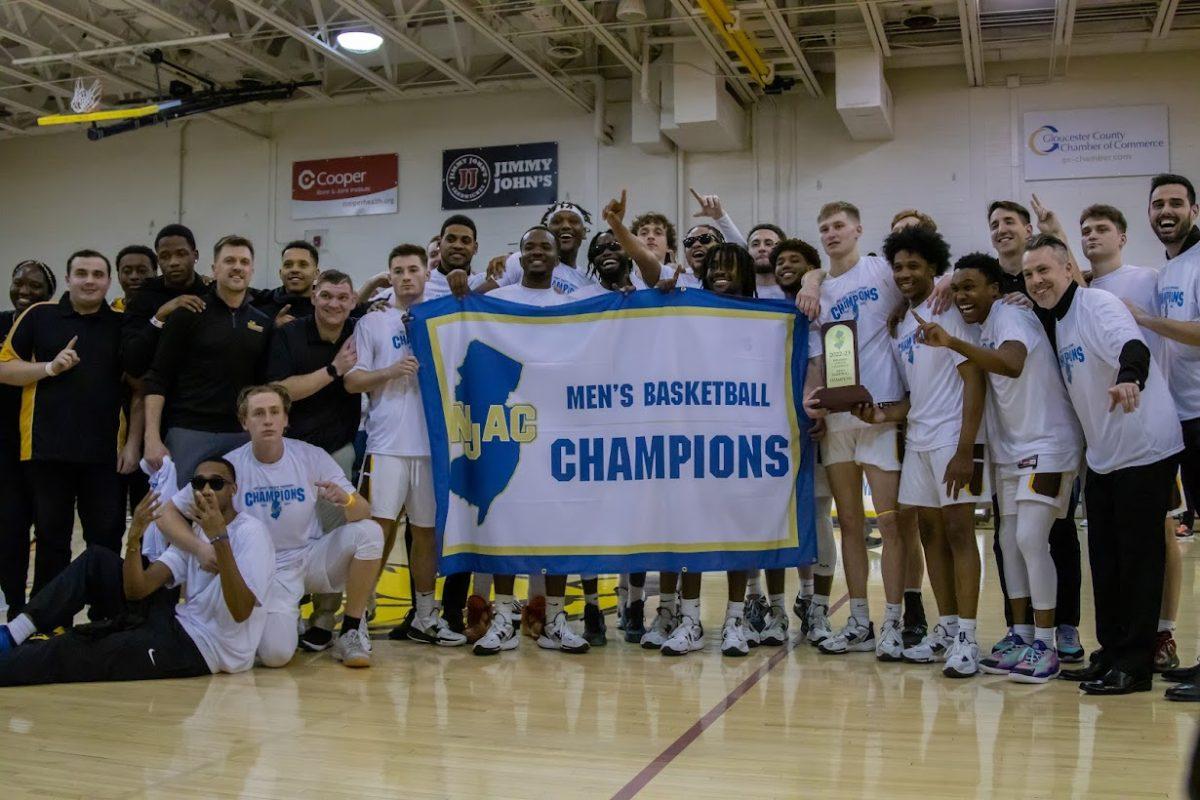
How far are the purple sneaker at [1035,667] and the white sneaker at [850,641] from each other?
2.61ft

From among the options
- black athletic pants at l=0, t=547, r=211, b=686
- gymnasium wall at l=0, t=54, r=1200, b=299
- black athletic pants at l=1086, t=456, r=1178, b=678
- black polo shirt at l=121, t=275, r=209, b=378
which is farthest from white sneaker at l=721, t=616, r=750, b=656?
gymnasium wall at l=0, t=54, r=1200, b=299

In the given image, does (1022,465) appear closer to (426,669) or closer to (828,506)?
(828,506)

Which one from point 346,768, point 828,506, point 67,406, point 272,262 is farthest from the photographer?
point 272,262

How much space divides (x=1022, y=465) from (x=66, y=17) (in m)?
12.6

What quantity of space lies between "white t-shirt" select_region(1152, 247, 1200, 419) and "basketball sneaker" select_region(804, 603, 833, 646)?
1.80m

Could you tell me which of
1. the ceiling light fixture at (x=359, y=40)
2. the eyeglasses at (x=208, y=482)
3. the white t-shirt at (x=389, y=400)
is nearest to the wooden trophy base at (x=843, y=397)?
the white t-shirt at (x=389, y=400)

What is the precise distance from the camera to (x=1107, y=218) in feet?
16.3

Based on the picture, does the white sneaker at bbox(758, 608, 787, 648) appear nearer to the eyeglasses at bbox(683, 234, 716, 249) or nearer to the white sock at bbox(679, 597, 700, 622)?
the white sock at bbox(679, 597, 700, 622)

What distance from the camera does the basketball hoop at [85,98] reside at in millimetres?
15180

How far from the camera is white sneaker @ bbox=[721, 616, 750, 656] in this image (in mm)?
5109

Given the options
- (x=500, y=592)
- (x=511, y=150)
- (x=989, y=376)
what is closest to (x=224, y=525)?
(x=500, y=592)

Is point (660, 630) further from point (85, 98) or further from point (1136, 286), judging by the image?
point (85, 98)

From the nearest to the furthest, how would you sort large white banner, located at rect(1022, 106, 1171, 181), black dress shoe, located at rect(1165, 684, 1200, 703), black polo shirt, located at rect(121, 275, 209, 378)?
black dress shoe, located at rect(1165, 684, 1200, 703) → black polo shirt, located at rect(121, 275, 209, 378) → large white banner, located at rect(1022, 106, 1171, 181)

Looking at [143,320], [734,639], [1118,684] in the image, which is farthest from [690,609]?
[143,320]
